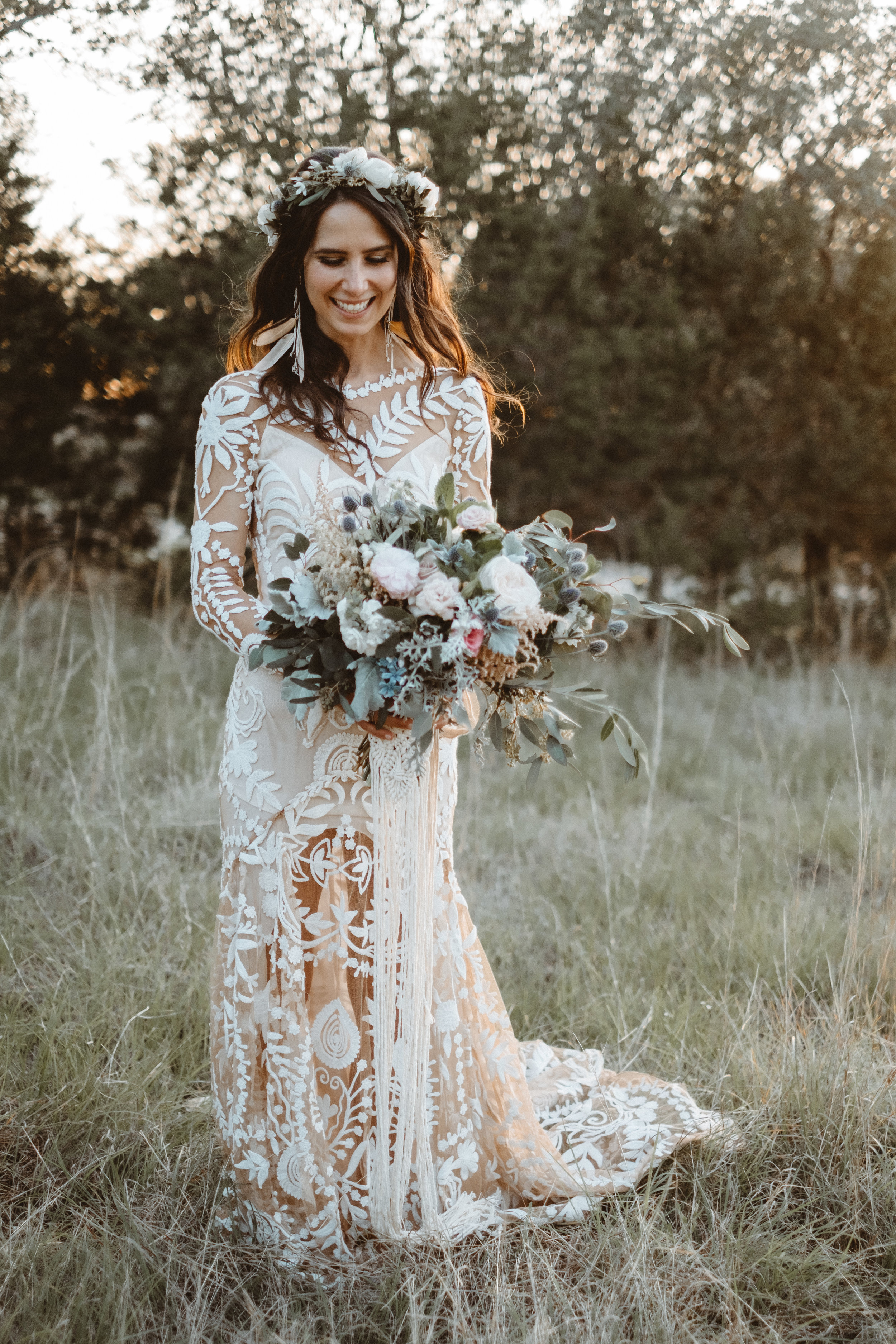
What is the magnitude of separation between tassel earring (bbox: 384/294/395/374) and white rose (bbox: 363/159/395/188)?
232mm

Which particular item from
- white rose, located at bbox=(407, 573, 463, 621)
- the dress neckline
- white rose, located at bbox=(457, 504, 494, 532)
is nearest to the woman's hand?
white rose, located at bbox=(407, 573, 463, 621)

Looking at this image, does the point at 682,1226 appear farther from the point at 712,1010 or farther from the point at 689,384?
the point at 689,384

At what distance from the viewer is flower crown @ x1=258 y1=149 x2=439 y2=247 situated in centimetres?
214

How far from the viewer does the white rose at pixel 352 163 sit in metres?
2.13

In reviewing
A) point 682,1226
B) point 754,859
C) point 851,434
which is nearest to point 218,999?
point 682,1226

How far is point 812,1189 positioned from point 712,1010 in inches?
33.7

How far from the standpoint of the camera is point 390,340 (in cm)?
232

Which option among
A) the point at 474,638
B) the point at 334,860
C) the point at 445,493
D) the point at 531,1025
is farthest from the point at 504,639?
the point at 531,1025

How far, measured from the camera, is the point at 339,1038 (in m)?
2.08

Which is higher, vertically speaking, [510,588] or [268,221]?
[268,221]

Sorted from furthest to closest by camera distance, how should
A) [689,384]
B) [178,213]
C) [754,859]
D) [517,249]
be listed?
[689,384] < [517,249] < [178,213] < [754,859]

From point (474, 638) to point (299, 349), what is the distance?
3.09 ft

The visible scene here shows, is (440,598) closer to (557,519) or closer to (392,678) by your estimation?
(392,678)

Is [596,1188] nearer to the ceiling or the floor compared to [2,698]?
nearer to the floor
